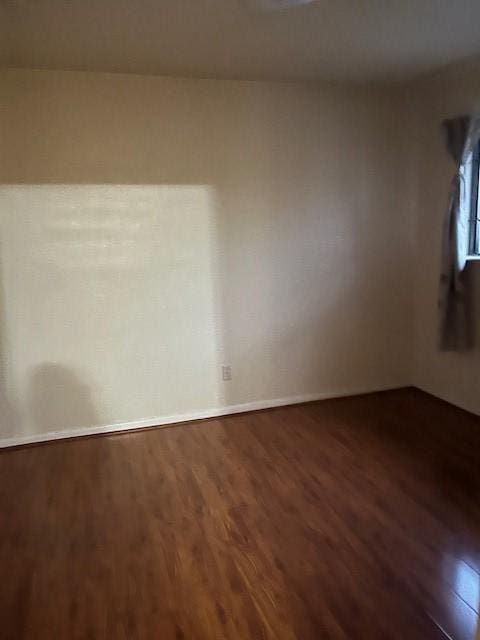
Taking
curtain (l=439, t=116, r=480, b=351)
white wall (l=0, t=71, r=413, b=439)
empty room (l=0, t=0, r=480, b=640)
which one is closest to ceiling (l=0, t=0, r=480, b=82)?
empty room (l=0, t=0, r=480, b=640)

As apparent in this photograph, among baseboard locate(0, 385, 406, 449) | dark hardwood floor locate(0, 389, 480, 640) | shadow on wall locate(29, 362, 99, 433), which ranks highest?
shadow on wall locate(29, 362, 99, 433)

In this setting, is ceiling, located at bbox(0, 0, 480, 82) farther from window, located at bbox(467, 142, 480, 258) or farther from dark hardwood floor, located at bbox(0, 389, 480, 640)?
dark hardwood floor, located at bbox(0, 389, 480, 640)

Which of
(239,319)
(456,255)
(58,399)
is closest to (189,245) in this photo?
(239,319)

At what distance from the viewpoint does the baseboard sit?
337 cm

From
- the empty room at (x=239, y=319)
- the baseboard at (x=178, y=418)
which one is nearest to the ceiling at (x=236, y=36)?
the empty room at (x=239, y=319)

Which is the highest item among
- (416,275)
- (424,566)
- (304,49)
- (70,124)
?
(304,49)

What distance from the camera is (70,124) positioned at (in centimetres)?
317

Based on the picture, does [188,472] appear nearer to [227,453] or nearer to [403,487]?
[227,453]

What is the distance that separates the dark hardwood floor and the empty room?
12mm

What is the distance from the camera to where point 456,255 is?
11.3 ft

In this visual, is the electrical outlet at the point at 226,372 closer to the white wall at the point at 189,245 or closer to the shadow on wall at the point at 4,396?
the white wall at the point at 189,245

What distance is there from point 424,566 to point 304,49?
2778 millimetres

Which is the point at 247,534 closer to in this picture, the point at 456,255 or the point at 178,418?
the point at 178,418

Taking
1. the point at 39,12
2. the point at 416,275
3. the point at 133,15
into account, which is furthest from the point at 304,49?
the point at 416,275
